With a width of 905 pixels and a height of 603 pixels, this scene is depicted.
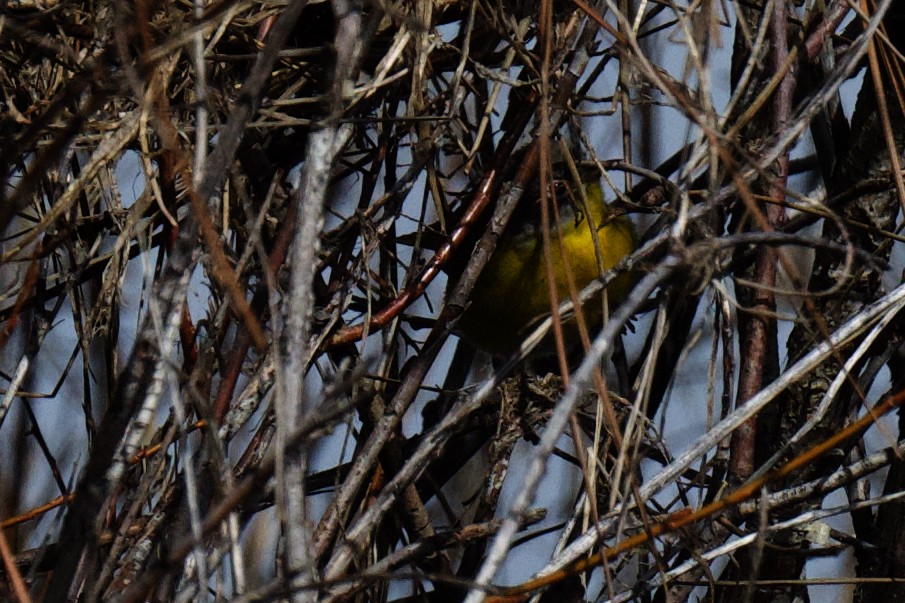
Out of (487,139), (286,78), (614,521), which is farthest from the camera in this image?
(487,139)

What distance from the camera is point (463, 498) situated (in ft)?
9.12

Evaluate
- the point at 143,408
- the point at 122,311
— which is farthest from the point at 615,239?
the point at 143,408

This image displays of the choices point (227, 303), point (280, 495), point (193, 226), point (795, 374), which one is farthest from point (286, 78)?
point (280, 495)

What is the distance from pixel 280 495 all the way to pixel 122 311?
3.48 feet

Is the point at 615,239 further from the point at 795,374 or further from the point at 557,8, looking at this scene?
the point at 795,374

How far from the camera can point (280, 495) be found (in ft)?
2.93

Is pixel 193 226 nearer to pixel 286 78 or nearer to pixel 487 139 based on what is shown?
pixel 286 78

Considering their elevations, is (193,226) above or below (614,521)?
above

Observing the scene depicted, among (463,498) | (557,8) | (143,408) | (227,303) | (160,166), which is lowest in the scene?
(463,498)

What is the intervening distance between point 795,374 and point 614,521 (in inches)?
11.0

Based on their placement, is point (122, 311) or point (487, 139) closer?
point (122, 311)

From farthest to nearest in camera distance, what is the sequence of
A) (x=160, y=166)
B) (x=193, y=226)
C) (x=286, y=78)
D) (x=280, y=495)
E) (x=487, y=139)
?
(x=487, y=139) → (x=286, y=78) → (x=160, y=166) → (x=193, y=226) → (x=280, y=495)

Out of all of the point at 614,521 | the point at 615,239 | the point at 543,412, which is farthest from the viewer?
the point at 615,239

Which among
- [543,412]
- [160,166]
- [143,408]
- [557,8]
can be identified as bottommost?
[543,412]
